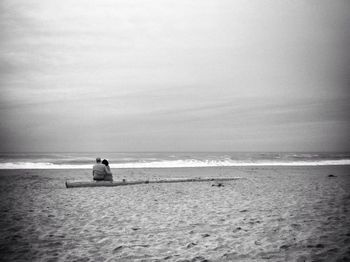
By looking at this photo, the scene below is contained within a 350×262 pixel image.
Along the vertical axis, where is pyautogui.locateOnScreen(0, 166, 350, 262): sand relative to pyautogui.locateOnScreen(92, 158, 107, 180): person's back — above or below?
below

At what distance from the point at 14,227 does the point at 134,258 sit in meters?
3.99

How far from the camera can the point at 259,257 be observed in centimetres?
523

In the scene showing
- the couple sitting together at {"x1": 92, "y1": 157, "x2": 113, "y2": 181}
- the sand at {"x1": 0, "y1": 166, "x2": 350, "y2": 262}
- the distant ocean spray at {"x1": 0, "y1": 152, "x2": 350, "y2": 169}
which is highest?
the couple sitting together at {"x1": 92, "y1": 157, "x2": 113, "y2": 181}

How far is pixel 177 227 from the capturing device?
7.22 meters

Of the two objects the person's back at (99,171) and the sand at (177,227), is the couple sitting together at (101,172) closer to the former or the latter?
the person's back at (99,171)

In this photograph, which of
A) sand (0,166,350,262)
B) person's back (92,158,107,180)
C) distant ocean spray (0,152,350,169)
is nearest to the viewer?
sand (0,166,350,262)

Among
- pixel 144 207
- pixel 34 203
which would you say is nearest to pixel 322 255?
pixel 144 207

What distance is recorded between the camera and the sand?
549 cm

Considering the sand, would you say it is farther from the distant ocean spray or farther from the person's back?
the distant ocean spray

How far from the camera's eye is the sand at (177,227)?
5488 mm

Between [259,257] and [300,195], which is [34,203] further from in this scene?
[300,195]

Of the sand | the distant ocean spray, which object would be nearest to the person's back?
the sand

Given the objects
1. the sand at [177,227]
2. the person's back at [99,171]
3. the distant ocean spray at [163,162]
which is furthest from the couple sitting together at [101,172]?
the distant ocean spray at [163,162]

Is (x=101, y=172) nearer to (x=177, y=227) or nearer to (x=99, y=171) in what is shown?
(x=99, y=171)
